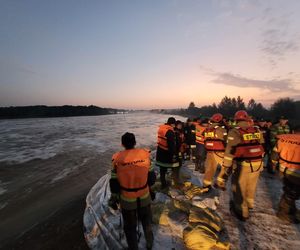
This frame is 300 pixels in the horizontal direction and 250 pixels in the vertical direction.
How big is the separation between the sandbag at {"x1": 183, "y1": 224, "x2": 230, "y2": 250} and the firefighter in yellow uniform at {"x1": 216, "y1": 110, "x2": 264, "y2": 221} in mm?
1038

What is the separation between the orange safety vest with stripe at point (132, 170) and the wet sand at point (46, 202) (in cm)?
320

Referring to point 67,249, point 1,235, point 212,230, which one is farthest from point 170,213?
point 1,235

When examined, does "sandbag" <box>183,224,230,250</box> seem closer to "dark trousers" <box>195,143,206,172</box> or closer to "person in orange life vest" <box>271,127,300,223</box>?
"person in orange life vest" <box>271,127,300,223</box>

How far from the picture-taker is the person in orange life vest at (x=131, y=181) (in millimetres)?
3162

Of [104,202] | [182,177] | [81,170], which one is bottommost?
[81,170]

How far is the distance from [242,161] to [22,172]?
12.5m

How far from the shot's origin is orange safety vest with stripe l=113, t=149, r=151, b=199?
314cm

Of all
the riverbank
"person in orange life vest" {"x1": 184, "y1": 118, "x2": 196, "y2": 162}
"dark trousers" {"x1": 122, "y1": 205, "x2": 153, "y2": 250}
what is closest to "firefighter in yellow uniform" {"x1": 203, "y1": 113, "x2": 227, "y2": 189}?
"dark trousers" {"x1": 122, "y1": 205, "x2": 153, "y2": 250}

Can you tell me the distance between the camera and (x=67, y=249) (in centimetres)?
536

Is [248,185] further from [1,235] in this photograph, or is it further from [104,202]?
[1,235]

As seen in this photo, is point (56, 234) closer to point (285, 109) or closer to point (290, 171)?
point (290, 171)

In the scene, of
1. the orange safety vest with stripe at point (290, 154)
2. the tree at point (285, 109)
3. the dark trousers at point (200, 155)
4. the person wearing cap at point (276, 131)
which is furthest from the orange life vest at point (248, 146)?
the tree at point (285, 109)

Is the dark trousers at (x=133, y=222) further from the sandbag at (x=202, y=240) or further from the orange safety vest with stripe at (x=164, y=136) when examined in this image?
the orange safety vest with stripe at (x=164, y=136)

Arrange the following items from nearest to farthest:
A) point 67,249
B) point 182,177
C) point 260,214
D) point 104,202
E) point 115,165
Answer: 1. point 115,165
2. point 260,214
3. point 67,249
4. point 104,202
5. point 182,177
